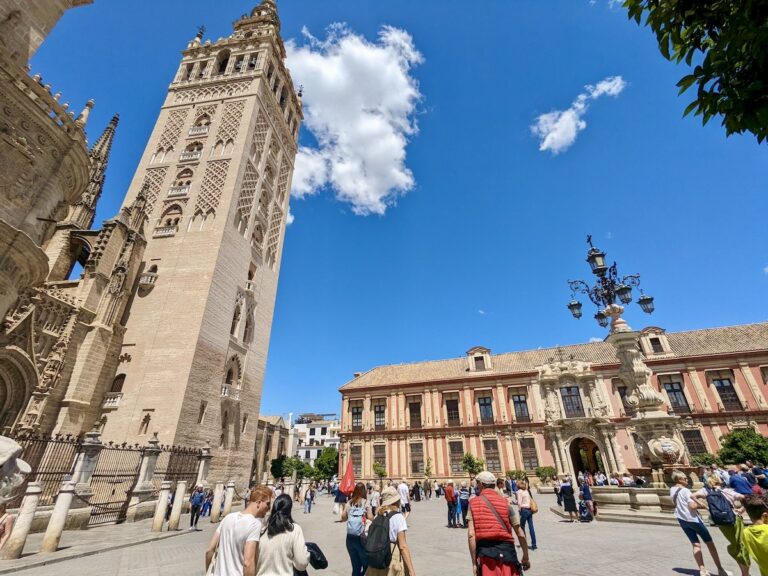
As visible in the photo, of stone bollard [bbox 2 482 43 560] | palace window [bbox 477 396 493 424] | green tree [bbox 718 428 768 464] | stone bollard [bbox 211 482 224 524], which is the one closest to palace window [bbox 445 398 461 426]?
palace window [bbox 477 396 493 424]

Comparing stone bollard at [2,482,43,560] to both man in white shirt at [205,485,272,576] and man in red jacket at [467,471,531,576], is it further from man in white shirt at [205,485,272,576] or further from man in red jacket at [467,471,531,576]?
man in red jacket at [467,471,531,576]

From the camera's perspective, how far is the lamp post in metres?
10.3

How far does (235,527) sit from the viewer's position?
9.33 feet

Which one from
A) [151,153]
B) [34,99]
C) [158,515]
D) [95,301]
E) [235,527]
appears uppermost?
[151,153]

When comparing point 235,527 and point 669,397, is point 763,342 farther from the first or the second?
point 235,527

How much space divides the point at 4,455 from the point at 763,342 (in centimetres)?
4020

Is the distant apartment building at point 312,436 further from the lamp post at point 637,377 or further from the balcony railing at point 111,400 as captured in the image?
the lamp post at point 637,377

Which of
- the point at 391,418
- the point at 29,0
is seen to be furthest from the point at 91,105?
the point at 391,418

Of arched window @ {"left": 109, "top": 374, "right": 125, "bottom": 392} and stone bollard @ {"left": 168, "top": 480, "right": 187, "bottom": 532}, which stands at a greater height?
arched window @ {"left": 109, "top": 374, "right": 125, "bottom": 392}

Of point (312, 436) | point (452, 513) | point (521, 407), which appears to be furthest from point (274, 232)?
point (312, 436)

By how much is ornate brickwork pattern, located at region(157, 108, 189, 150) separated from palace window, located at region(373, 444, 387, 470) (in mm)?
27730

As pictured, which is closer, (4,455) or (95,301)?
(4,455)

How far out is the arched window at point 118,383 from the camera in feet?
53.5

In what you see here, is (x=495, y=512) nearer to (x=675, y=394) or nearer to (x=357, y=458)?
(x=357, y=458)
